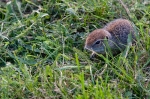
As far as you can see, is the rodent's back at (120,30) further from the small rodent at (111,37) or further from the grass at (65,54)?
the grass at (65,54)

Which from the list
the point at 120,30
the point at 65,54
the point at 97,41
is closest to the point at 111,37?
the point at 120,30

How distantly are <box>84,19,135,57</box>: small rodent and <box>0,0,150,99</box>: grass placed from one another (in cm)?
10

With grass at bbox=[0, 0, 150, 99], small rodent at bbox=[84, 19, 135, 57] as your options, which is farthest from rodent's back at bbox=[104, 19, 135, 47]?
grass at bbox=[0, 0, 150, 99]

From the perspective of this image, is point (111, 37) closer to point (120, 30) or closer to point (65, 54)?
point (120, 30)

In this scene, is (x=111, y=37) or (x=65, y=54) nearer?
(x=65, y=54)

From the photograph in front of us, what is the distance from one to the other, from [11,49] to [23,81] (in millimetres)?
829

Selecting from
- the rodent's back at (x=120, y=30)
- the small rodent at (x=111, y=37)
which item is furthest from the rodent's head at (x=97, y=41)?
the rodent's back at (x=120, y=30)

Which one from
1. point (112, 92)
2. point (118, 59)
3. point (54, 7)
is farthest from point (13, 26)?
point (112, 92)

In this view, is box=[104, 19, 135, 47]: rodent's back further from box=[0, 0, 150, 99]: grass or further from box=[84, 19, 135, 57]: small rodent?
box=[0, 0, 150, 99]: grass

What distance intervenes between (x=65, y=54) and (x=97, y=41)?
1.20 feet

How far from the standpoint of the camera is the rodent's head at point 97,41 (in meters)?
4.46

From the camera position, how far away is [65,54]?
175 inches

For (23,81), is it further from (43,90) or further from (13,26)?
(13,26)

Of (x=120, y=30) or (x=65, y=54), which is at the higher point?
(x=120, y=30)
